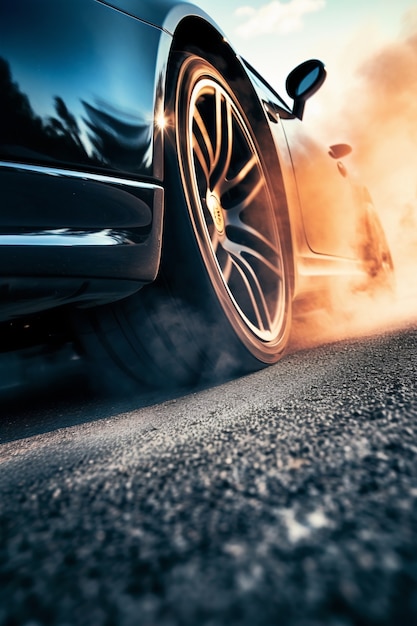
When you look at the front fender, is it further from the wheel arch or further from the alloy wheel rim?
the alloy wheel rim

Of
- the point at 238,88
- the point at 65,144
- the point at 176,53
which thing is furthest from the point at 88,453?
the point at 238,88

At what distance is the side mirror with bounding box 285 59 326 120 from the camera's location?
245 cm

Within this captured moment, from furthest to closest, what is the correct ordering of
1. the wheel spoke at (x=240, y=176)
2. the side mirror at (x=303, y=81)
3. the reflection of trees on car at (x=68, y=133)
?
the side mirror at (x=303, y=81) < the wheel spoke at (x=240, y=176) < the reflection of trees on car at (x=68, y=133)

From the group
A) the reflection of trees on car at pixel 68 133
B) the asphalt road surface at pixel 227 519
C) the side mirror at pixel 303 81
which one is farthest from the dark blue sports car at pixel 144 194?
the side mirror at pixel 303 81

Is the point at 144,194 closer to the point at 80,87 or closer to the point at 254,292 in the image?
the point at 80,87

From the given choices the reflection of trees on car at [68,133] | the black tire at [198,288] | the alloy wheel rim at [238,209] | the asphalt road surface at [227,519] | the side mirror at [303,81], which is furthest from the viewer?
the side mirror at [303,81]

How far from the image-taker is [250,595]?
0.33m

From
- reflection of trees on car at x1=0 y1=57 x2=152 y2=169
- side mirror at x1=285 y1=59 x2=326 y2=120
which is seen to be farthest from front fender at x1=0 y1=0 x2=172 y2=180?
side mirror at x1=285 y1=59 x2=326 y2=120

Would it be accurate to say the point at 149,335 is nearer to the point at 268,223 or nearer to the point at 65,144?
the point at 65,144

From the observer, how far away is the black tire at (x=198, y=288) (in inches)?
45.6

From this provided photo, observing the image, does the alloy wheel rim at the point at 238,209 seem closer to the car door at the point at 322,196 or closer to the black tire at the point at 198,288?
the black tire at the point at 198,288

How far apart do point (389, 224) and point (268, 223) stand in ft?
13.8

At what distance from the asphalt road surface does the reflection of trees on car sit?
0.56 metres

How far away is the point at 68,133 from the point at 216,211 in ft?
2.59
